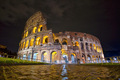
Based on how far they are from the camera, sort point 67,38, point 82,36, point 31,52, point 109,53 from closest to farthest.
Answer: point 31,52 → point 67,38 → point 82,36 → point 109,53

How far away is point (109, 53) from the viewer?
54.2m

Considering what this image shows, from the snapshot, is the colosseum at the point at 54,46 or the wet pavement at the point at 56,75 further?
the colosseum at the point at 54,46

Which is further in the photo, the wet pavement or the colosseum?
the colosseum

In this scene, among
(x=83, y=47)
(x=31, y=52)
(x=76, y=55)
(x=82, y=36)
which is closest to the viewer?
(x=31, y=52)

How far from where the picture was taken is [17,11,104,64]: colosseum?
19422mm

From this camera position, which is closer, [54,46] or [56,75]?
[56,75]

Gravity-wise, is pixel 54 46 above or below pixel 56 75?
above

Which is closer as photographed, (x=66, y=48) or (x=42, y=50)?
(x=42, y=50)

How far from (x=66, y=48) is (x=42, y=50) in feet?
26.4

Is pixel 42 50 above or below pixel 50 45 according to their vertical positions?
below

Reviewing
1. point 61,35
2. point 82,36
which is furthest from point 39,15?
point 82,36

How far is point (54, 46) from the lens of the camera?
19328mm

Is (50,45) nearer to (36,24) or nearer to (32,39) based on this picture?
(32,39)

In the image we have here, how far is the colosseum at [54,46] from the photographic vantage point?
19422 millimetres
